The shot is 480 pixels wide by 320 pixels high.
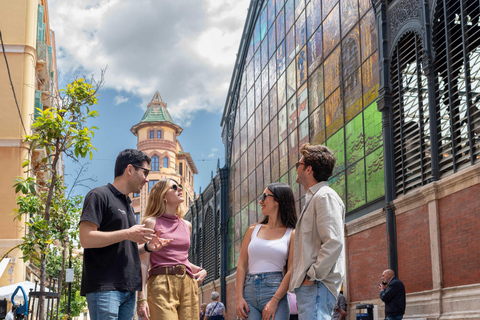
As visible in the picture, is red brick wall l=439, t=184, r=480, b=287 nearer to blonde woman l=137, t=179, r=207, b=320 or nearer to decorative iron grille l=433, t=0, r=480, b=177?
decorative iron grille l=433, t=0, r=480, b=177

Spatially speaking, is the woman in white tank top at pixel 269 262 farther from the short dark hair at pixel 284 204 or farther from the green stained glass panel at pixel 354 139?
the green stained glass panel at pixel 354 139

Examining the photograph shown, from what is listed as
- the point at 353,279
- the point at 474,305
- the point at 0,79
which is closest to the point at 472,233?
the point at 474,305

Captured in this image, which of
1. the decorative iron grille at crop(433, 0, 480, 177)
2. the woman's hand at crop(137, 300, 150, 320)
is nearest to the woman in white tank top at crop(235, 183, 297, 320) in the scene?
the woman's hand at crop(137, 300, 150, 320)

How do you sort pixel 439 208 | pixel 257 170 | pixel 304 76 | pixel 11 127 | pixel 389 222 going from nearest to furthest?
pixel 439 208 → pixel 389 222 → pixel 304 76 → pixel 11 127 → pixel 257 170

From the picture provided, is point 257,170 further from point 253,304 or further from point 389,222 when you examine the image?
point 253,304

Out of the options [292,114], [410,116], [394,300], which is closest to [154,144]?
[292,114]

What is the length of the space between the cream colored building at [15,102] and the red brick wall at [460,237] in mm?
19083

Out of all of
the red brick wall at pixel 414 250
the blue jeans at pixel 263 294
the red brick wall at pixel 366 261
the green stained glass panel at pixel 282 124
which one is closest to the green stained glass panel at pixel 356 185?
the red brick wall at pixel 366 261

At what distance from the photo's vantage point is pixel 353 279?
20.7m

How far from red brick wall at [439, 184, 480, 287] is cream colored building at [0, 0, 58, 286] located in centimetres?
1908

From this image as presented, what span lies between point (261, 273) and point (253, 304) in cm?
27

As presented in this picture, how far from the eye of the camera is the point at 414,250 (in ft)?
55.0

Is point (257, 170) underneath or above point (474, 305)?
above

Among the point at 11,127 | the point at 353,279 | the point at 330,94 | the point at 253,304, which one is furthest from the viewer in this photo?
the point at 11,127
